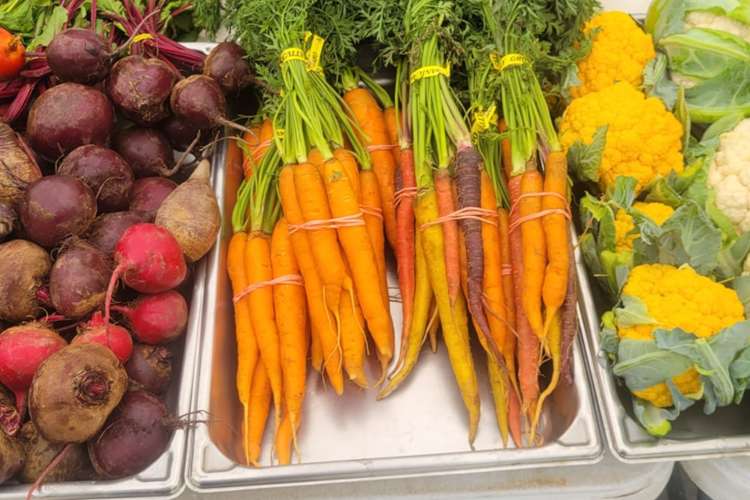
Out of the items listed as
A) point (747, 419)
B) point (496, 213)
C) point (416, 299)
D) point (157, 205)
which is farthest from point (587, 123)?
point (157, 205)

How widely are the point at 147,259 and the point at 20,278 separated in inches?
10.3

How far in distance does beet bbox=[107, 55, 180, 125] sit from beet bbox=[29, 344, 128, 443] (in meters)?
0.73

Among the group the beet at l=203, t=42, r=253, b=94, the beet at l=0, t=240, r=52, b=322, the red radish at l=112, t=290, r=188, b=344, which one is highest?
the beet at l=203, t=42, r=253, b=94

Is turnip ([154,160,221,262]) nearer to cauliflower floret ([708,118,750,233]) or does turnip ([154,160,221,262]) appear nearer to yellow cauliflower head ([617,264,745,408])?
yellow cauliflower head ([617,264,745,408])

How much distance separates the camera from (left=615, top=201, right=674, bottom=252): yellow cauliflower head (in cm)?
135

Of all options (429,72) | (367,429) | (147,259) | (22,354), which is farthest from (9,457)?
(429,72)

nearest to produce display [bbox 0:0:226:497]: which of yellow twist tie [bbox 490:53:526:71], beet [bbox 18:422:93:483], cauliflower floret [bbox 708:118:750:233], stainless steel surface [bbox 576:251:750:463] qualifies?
beet [bbox 18:422:93:483]

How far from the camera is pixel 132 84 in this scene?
5.01ft

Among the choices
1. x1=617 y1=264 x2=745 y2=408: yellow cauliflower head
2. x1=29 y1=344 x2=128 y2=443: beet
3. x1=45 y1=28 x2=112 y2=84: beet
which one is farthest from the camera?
x1=45 y1=28 x2=112 y2=84: beet

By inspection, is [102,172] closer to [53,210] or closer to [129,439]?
[53,210]

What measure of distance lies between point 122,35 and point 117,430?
127 cm

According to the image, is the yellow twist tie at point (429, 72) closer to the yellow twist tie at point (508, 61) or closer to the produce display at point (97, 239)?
the yellow twist tie at point (508, 61)

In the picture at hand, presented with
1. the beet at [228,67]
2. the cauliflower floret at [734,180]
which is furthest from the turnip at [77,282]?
the cauliflower floret at [734,180]

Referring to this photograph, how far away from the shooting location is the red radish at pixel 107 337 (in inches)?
46.4
